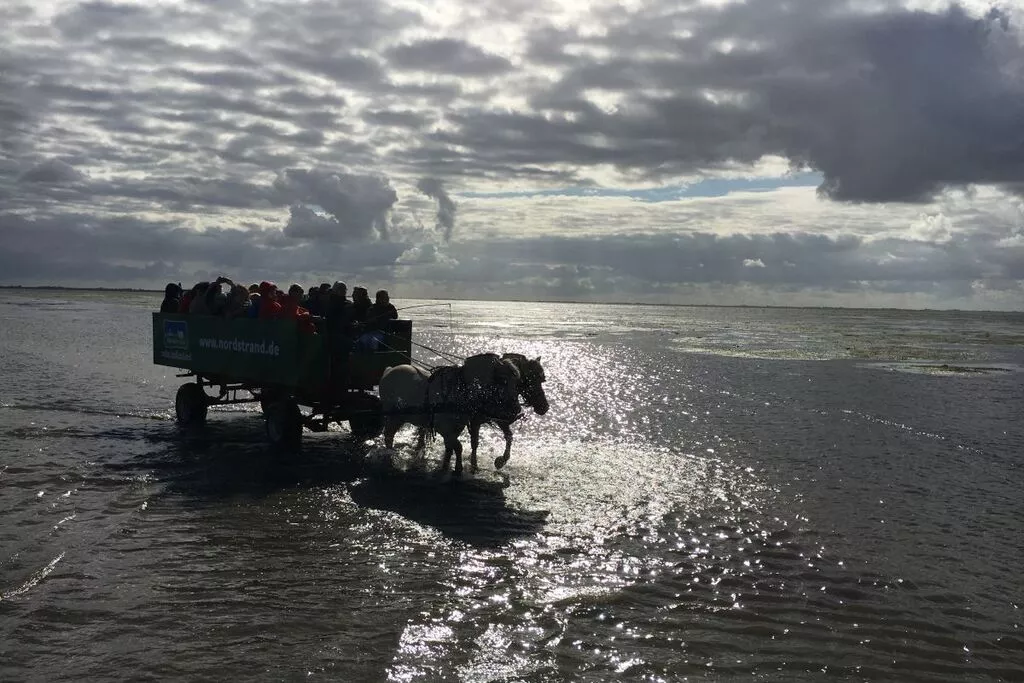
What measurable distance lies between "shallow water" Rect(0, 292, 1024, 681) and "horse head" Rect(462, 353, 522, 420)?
1113 millimetres

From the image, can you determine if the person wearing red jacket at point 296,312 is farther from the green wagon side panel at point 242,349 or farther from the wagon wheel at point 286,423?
the wagon wheel at point 286,423

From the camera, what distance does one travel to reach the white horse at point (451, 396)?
12055mm

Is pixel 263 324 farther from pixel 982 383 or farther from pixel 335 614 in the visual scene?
pixel 982 383

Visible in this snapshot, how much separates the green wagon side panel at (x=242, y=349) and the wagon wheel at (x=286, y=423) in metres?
0.45

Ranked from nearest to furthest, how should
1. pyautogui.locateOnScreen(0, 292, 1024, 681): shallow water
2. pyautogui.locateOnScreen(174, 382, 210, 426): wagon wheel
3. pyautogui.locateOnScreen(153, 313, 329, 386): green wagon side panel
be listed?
1. pyautogui.locateOnScreen(0, 292, 1024, 681): shallow water
2. pyautogui.locateOnScreen(153, 313, 329, 386): green wagon side panel
3. pyautogui.locateOnScreen(174, 382, 210, 426): wagon wheel

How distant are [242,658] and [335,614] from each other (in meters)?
1.01

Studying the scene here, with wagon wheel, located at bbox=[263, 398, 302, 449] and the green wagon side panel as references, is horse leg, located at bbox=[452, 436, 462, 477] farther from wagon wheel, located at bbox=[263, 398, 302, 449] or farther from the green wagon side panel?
wagon wheel, located at bbox=[263, 398, 302, 449]

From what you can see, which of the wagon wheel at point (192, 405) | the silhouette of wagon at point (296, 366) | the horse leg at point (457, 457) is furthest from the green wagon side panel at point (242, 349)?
the horse leg at point (457, 457)

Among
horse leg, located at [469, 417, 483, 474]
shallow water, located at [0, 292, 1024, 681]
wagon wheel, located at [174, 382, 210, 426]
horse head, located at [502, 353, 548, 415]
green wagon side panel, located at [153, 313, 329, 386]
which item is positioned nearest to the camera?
shallow water, located at [0, 292, 1024, 681]

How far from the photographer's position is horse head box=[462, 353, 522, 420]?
12.0 metres

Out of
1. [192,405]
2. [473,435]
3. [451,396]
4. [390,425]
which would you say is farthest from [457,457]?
[192,405]

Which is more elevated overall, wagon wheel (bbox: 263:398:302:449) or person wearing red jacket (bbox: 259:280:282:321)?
person wearing red jacket (bbox: 259:280:282:321)

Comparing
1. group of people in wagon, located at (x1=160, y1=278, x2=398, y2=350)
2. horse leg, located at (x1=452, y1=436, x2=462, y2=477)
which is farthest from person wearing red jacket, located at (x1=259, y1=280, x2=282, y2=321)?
horse leg, located at (x1=452, y1=436, x2=462, y2=477)

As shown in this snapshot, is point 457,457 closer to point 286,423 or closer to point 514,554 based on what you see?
point 286,423
